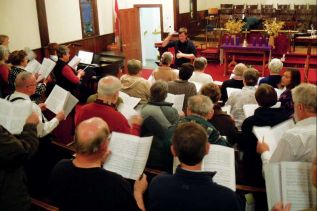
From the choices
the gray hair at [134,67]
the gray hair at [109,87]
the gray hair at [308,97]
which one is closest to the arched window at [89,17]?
the gray hair at [134,67]

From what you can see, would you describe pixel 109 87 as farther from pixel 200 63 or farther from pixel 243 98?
pixel 200 63

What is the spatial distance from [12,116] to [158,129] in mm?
1130

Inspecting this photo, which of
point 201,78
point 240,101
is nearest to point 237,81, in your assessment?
point 201,78

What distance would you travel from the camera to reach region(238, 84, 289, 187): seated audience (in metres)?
2.76

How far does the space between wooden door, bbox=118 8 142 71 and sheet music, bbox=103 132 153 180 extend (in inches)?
298

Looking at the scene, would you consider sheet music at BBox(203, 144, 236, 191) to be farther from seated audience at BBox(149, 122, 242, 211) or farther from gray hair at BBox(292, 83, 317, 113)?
gray hair at BBox(292, 83, 317, 113)

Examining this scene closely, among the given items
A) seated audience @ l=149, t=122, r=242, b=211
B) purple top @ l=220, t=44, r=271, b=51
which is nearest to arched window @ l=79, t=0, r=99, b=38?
purple top @ l=220, t=44, r=271, b=51

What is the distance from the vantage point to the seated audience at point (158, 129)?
2.61 m

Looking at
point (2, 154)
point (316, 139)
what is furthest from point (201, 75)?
point (2, 154)

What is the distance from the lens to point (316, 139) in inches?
80.4

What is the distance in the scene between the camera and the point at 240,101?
3719mm

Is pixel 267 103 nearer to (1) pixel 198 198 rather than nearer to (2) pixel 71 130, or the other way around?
(1) pixel 198 198

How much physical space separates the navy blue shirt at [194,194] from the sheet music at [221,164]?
37 cm

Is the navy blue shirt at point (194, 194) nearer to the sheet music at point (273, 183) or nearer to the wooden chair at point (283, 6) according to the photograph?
the sheet music at point (273, 183)
